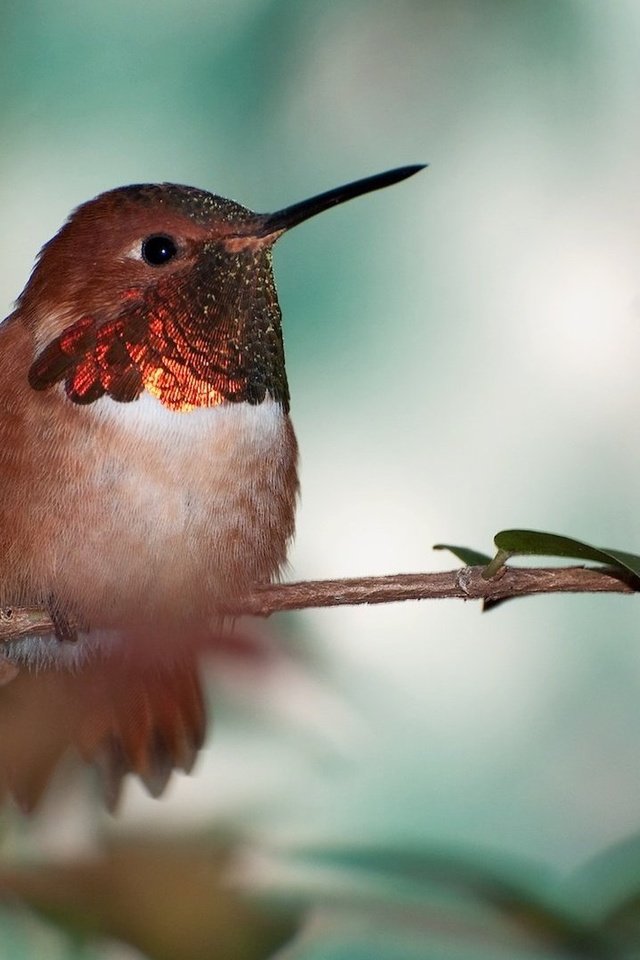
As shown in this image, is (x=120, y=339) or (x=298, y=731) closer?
(x=120, y=339)

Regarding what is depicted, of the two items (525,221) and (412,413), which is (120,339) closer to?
(412,413)

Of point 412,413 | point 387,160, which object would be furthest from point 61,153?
point 412,413

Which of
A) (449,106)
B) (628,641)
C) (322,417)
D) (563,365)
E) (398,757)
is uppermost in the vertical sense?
(449,106)

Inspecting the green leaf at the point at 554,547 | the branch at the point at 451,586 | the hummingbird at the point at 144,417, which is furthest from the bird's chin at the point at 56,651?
the green leaf at the point at 554,547

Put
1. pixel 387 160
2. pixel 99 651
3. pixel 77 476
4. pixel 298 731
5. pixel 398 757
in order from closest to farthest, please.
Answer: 1. pixel 77 476
2. pixel 99 651
3. pixel 298 731
4. pixel 398 757
5. pixel 387 160

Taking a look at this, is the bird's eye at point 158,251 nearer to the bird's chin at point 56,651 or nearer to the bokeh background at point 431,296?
the bird's chin at point 56,651

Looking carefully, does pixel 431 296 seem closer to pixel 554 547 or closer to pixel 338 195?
pixel 338 195
